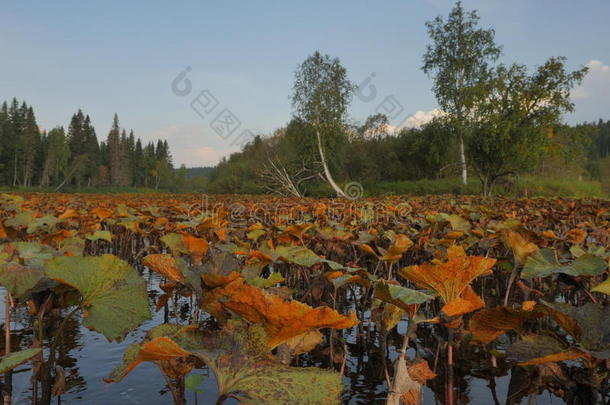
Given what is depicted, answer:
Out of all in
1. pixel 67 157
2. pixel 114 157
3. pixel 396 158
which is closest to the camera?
pixel 396 158

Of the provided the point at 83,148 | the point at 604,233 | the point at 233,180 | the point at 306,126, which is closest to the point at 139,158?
the point at 83,148

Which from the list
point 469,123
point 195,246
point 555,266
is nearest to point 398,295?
point 555,266

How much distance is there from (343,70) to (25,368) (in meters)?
29.4

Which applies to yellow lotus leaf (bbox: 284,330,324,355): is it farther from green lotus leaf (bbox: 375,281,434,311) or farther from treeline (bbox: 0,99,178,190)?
treeline (bbox: 0,99,178,190)

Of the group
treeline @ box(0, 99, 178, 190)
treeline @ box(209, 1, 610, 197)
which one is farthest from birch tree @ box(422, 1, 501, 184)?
treeline @ box(0, 99, 178, 190)

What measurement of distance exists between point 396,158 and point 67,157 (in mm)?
58266

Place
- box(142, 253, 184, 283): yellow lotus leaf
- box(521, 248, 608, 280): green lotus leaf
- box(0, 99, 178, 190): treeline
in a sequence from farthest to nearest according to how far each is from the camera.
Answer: box(0, 99, 178, 190): treeline, box(521, 248, 608, 280): green lotus leaf, box(142, 253, 184, 283): yellow lotus leaf

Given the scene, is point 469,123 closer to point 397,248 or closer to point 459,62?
point 459,62

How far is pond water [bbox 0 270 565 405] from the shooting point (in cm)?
187

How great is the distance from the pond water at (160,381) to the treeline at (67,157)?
74041 millimetres

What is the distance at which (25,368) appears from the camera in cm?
212

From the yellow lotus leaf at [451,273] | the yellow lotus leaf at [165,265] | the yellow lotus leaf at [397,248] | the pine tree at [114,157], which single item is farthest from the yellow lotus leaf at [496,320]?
the pine tree at [114,157]

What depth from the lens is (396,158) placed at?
4322cm

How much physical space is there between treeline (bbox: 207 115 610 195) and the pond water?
19.8 metres
